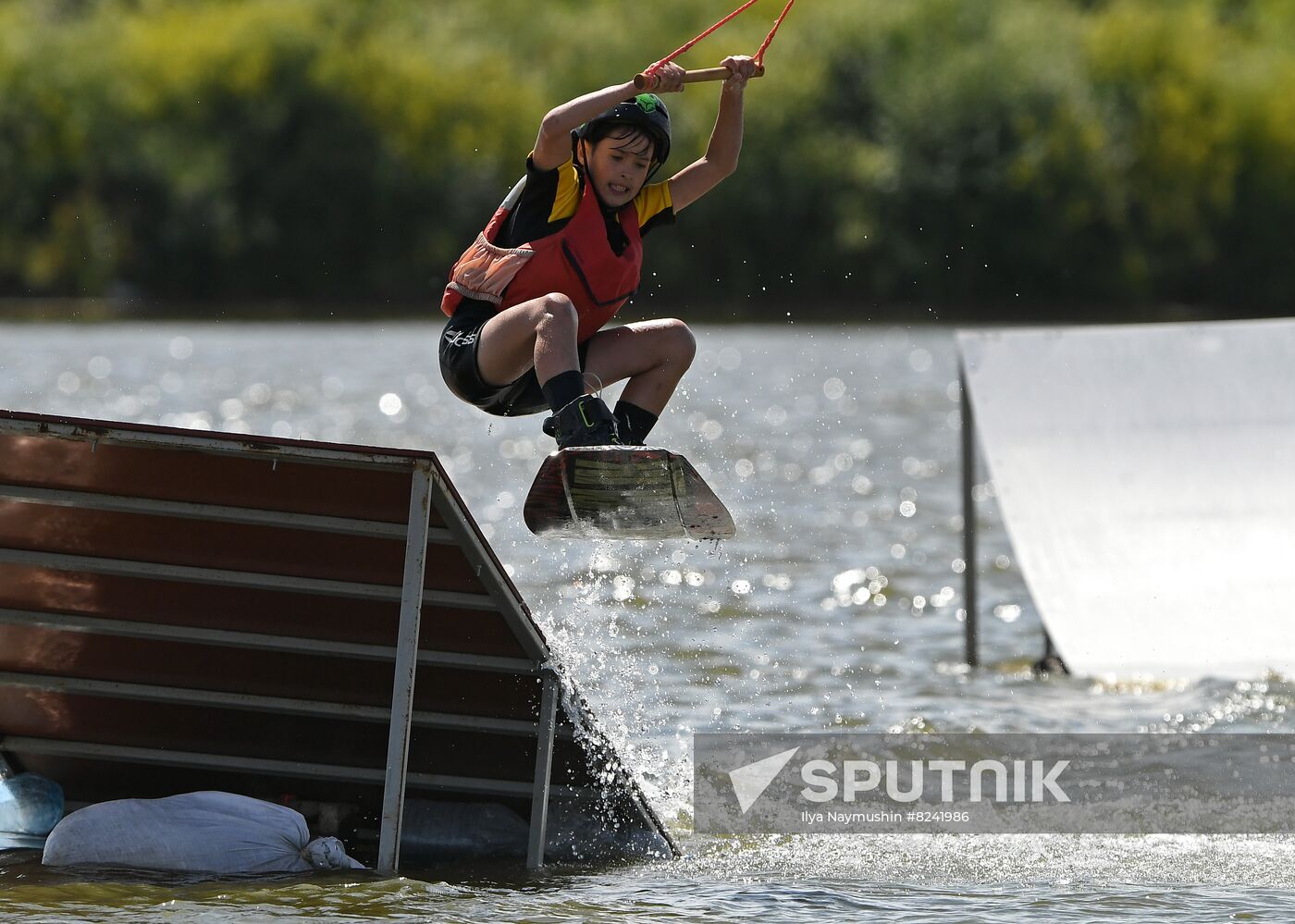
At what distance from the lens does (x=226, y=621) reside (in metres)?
6.83

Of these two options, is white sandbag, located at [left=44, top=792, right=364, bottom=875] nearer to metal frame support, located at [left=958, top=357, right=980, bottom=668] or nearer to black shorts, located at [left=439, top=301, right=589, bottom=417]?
black shorts, located at [left=439, top=301, right=589, bottom=417]

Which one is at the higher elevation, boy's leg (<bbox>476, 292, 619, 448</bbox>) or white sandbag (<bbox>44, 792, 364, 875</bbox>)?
boy's leg (<bbox>476, 292, 619, 448</bbox>)

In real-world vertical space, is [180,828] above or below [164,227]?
below

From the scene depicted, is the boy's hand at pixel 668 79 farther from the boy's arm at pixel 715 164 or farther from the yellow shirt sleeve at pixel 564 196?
the boy's arm at pixel 715 164

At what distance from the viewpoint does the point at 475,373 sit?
7.07 metres

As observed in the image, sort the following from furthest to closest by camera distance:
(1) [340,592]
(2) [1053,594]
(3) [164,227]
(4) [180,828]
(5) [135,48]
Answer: (5) [135,48] < (3) [164,227] < (2) [1053,594] < (4) [180,828] < (1) [340,592]

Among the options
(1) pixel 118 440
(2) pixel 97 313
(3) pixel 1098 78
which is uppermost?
(3) pixel 1098 78

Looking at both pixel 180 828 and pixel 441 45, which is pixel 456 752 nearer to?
pixel 180 828

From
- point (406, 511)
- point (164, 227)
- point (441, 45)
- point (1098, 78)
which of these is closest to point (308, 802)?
point (406, 511)

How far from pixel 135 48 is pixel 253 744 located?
5601 centimetres

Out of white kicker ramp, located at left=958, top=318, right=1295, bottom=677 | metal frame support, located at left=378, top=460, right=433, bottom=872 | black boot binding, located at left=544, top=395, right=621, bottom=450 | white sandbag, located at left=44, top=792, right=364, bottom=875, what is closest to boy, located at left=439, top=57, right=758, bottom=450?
black boot binding, located at left=544, top=395, right=621, bottom=450

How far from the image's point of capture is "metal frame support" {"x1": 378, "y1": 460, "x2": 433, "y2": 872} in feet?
20.6

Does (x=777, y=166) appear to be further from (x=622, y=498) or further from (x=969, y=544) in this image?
(x=622, y=498)

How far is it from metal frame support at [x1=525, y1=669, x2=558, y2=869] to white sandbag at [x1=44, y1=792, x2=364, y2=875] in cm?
67
